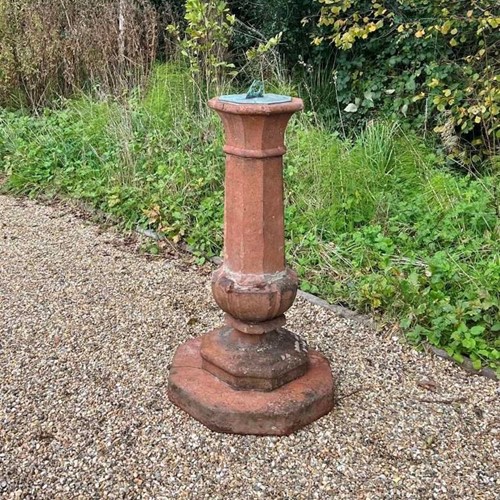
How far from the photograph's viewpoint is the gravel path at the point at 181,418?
203cm

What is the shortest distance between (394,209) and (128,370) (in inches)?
84.0

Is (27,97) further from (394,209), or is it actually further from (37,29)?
(394,209)

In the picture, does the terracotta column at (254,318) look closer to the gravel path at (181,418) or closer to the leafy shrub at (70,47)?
the gravel path at (181,418)

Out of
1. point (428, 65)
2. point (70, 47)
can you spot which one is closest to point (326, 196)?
point (428, 65)

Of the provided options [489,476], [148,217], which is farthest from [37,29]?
[489,476]

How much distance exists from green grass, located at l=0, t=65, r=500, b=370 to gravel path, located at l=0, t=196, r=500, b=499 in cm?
28

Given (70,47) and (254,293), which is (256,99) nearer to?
(254,293)

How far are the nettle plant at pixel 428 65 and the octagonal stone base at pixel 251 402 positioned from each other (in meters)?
2.68

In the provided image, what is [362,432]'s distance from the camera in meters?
2.26

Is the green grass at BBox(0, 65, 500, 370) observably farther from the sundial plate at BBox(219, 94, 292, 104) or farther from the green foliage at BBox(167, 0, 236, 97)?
the sundial plate at BBox(219, 94, 292, 104)

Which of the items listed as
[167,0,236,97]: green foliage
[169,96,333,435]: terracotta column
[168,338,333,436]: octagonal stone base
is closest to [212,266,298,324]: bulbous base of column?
[169,96,333,435]: terracotta column

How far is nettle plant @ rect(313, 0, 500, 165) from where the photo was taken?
4383mm

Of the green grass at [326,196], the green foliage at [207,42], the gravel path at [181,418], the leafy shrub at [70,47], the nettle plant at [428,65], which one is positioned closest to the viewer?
the gravel path at [181,418]

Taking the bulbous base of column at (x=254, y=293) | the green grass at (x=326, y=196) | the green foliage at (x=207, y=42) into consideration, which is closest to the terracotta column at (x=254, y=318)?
the bulbous base of column at (x=254, y=293)
